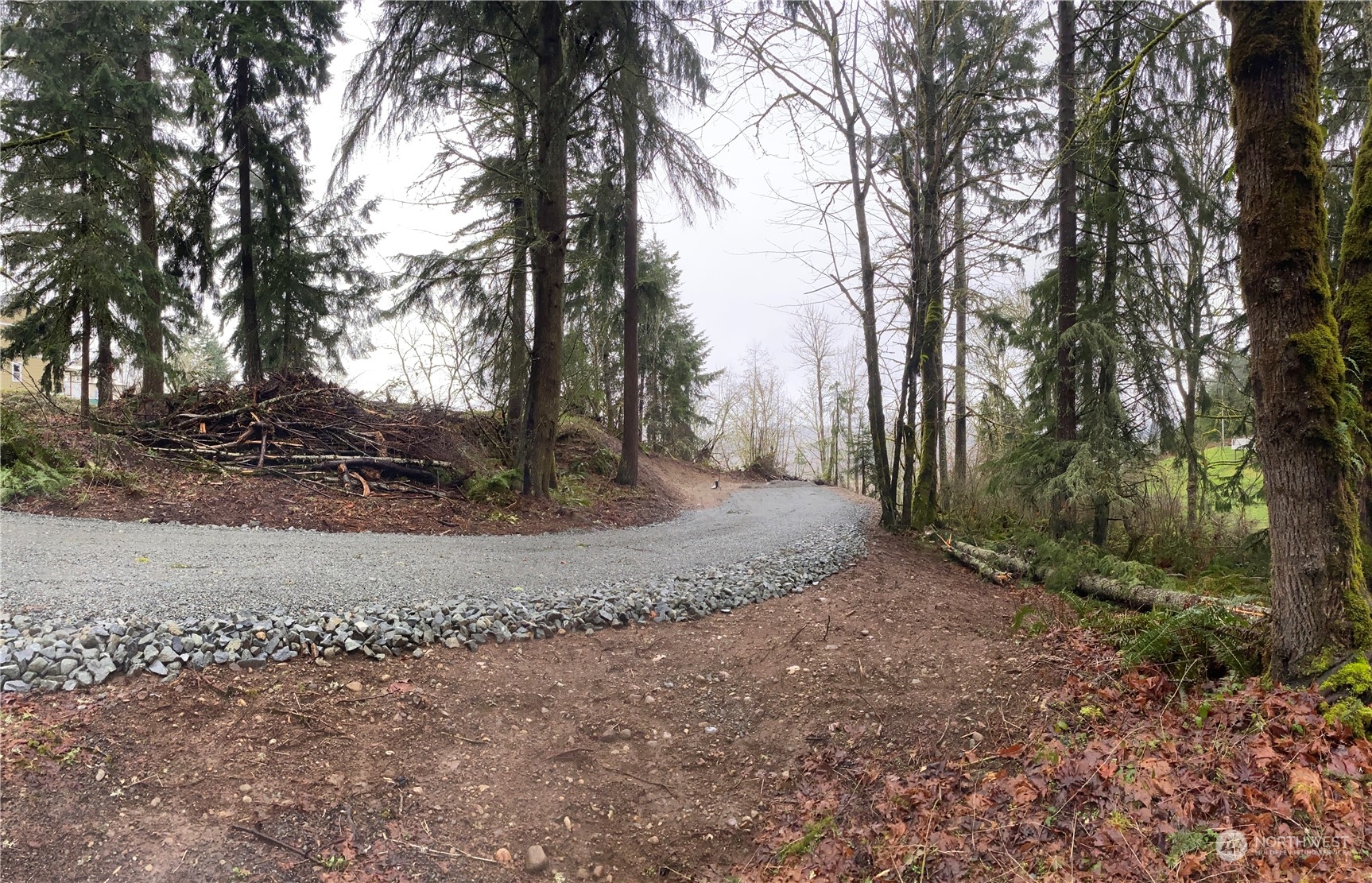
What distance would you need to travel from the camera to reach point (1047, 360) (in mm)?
8523

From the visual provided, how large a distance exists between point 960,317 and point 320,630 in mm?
16712

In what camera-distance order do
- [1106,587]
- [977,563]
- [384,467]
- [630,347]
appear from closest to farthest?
[1106,587], [977,563], [384,467], [630,347]

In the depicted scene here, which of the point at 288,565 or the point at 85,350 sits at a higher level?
the point at 85,350

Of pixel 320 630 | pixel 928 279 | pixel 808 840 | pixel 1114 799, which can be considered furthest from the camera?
pixel 928 279

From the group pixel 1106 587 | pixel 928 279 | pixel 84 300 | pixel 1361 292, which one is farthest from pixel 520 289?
pixel 1361 292

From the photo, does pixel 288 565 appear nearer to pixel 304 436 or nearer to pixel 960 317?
pixel 304 436

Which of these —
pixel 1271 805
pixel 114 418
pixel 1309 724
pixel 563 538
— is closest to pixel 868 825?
pixel 1271 805

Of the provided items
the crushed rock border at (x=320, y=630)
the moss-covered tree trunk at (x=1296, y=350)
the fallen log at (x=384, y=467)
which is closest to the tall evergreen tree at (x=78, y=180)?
the fallen log at (x=384, y=467)

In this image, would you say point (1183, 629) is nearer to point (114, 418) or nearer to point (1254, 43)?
point (1254, 43)

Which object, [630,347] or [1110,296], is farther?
[630,347]

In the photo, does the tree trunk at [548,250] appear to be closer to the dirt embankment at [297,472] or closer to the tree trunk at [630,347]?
the dirt embankment at [297,472]

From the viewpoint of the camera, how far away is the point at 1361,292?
3551 millimetres

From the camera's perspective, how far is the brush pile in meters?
8.69

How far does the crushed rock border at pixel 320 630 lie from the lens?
111 inches
